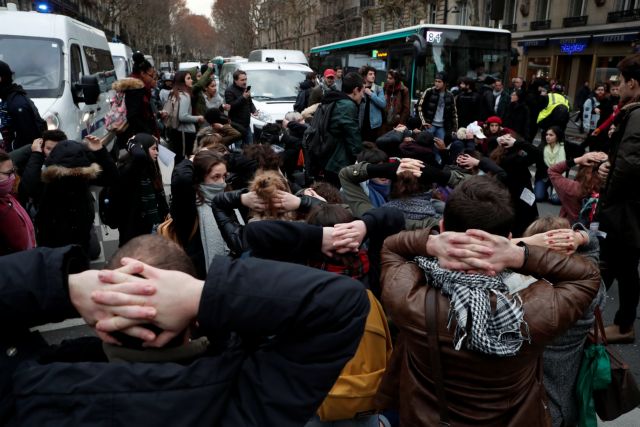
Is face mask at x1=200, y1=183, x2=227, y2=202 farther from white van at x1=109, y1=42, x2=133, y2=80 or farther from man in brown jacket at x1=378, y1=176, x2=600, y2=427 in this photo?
white van at x1=109, y1=42, x2=133, y2=80

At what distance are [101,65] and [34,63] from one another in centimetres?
362

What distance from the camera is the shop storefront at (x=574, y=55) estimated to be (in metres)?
21.9

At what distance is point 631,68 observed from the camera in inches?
142

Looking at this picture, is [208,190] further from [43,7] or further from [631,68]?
[43,7]

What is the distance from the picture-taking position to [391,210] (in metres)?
2.28

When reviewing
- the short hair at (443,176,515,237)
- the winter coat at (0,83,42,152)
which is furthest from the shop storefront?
the short hair at (443,176,515,237)

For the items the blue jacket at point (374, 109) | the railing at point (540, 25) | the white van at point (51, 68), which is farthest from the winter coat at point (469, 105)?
the railing at point (540, 25)

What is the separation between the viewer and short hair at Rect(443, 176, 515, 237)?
1604 millimetres

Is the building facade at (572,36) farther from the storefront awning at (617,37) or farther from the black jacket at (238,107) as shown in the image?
the black jacket at (238,107)

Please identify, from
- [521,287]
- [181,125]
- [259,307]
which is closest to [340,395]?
[521,287]

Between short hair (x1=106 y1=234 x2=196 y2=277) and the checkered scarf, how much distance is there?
0.79 m

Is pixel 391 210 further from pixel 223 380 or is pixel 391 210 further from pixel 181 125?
pixel 181 125

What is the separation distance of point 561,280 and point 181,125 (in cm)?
652

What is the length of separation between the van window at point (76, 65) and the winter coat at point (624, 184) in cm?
674
